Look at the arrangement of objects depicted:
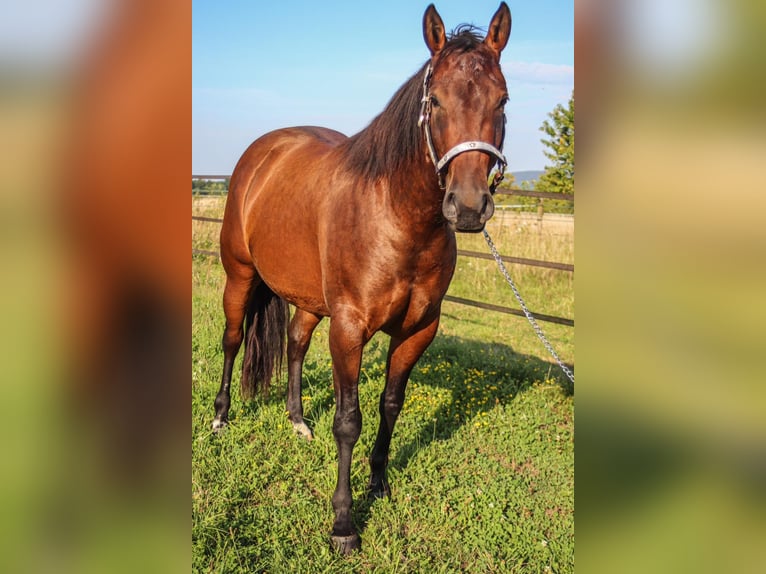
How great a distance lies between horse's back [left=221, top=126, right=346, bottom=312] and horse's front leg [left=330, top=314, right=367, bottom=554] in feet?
1.98

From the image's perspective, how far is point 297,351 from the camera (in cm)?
456

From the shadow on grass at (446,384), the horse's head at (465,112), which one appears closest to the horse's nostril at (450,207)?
the horse's head at (465,112)

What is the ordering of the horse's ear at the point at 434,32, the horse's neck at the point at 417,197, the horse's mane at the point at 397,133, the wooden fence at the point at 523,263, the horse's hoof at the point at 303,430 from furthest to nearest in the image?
the wooden fence at the point at 523,263 < the horse's hoof at the point at 303,430 < the horse's neck at the point at 417,197 < the horse's mane at the point at 397,133 < the horse's ear at the point at 434,32

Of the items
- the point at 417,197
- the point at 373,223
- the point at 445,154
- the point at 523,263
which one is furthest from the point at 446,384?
the point at 445,154

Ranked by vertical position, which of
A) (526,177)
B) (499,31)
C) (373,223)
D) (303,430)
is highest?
(526,177)

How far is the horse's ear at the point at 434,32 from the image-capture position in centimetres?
242

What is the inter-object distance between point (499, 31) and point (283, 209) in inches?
73.1

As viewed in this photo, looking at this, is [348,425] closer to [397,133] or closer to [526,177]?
[397,133]

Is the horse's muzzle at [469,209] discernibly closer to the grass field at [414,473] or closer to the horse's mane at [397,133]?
the horse's mane at [397,133]

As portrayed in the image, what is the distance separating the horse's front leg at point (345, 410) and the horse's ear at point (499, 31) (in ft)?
4.77

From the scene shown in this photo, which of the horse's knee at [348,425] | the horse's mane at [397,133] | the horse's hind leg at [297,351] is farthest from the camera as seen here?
the horse's hind leg at [297,351]

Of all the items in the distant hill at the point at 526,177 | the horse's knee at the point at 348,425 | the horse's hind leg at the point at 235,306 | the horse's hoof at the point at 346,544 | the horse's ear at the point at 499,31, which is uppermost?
the distant hill at the point at 526,177
